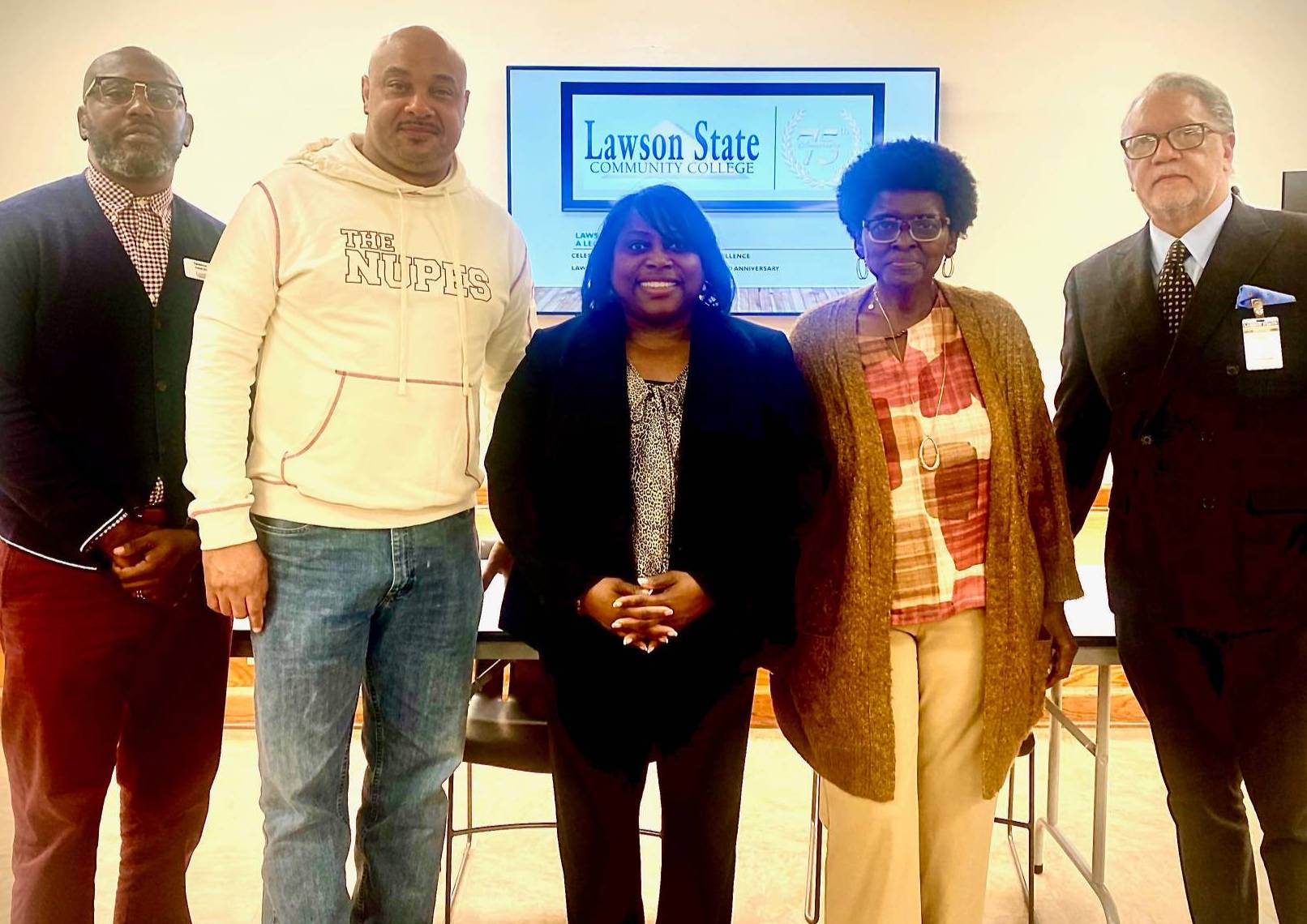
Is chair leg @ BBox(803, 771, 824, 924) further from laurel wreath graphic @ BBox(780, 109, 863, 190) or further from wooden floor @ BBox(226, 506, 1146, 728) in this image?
laurel wreath graphic @ BBox(780, 109, 863, 190)

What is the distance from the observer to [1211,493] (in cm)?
160

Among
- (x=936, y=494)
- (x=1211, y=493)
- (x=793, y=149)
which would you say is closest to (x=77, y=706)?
(x=936, y=494)

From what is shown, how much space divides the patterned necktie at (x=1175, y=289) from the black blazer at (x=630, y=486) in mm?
740

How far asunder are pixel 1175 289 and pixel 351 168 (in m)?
1.50

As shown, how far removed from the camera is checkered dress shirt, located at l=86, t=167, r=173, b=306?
1.58 m

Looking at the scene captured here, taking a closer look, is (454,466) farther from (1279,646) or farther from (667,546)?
(1279,646)

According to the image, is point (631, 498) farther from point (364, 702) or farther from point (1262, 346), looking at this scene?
point (1262, 346)

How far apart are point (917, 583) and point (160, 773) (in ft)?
4.75

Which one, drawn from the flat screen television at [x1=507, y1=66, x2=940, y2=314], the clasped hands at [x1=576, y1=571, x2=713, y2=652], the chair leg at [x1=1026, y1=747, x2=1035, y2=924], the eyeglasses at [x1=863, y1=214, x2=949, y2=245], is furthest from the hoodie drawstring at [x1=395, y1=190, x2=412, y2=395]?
the flat screen television at [x1=507, y1=66, x2=940, y2=314]

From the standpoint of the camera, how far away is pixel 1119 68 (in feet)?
11.3

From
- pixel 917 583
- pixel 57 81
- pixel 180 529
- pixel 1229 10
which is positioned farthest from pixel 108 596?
pixel 1229 10

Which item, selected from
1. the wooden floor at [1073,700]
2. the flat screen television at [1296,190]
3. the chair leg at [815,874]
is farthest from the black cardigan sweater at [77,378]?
the flat screen television at [1296,190]

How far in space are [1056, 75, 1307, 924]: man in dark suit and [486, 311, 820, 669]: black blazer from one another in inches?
27.2

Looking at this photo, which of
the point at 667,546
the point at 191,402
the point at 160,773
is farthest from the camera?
the point at 160,773
